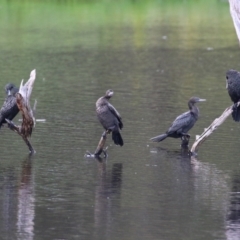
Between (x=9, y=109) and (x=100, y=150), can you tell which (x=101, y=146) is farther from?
(x=9, y=109)

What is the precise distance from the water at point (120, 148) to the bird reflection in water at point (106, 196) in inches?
0.5

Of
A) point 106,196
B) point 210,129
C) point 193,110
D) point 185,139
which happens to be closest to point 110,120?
point 210,129

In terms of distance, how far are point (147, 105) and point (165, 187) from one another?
6.94m

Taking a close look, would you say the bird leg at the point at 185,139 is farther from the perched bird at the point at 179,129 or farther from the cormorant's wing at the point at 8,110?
the cormorant's wing at the point at 8,110

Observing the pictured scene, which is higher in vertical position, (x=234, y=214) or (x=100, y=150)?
(x=100, y=150)

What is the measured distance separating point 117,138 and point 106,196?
2.57 metres

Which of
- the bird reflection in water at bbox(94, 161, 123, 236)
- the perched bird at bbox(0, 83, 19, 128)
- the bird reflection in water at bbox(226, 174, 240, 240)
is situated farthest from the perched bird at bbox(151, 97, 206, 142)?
the bird reflection in water at bbox(226, 174, 240, 240)

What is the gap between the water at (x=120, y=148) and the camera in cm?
968

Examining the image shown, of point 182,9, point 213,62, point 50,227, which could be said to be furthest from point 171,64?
point 182,9

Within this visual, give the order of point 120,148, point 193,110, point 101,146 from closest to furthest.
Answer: point 101,146, point 120,148, point 193,110

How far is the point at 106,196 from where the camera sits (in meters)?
10.8

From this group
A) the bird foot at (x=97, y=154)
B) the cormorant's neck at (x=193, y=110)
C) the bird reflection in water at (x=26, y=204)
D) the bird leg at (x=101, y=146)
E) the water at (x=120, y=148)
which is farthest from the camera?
the cormorant's neck at (x=193, y=110)

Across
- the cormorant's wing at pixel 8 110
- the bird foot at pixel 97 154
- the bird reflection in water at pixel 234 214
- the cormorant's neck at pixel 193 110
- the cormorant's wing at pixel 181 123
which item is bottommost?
the bird reflection in water at pixel 234 214

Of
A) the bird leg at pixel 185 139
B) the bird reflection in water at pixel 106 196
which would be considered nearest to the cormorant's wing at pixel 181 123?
the bird leg at pixel 185 139
